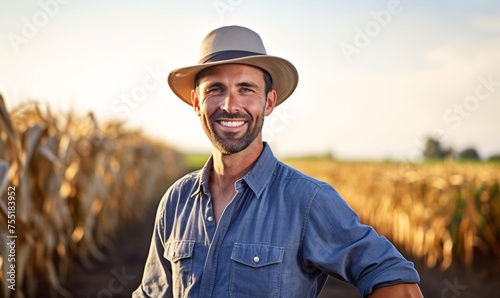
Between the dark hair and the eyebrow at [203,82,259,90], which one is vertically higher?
the dark hair

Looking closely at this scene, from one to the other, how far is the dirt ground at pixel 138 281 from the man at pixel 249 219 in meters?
3.32

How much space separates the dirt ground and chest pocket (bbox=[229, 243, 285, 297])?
3543 mm

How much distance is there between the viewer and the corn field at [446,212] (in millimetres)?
6797

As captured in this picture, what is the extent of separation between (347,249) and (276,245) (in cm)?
20

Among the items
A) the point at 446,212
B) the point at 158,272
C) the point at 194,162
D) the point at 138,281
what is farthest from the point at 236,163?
the point at 194,162

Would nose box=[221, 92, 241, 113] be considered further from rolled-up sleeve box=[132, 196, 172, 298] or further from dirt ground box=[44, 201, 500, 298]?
dirt ground box=[44, 201, 500, 298]

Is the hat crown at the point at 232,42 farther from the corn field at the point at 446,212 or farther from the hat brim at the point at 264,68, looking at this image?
the corn field at the point at 446,212

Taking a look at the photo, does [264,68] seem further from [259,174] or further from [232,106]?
[259,174]

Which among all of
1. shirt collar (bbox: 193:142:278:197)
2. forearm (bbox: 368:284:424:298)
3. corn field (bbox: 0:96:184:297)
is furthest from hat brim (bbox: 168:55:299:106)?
corn field (bbox: 0:96:184:297)

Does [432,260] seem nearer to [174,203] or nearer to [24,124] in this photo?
[24,124]

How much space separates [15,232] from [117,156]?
4185mm

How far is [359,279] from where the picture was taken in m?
1.58

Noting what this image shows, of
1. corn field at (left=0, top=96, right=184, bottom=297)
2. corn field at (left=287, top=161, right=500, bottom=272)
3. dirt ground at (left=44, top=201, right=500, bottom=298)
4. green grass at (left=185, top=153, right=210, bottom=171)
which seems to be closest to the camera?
corn field at (left=0, top=96, right=184, bottom=297)

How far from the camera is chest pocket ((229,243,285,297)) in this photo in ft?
5.32
